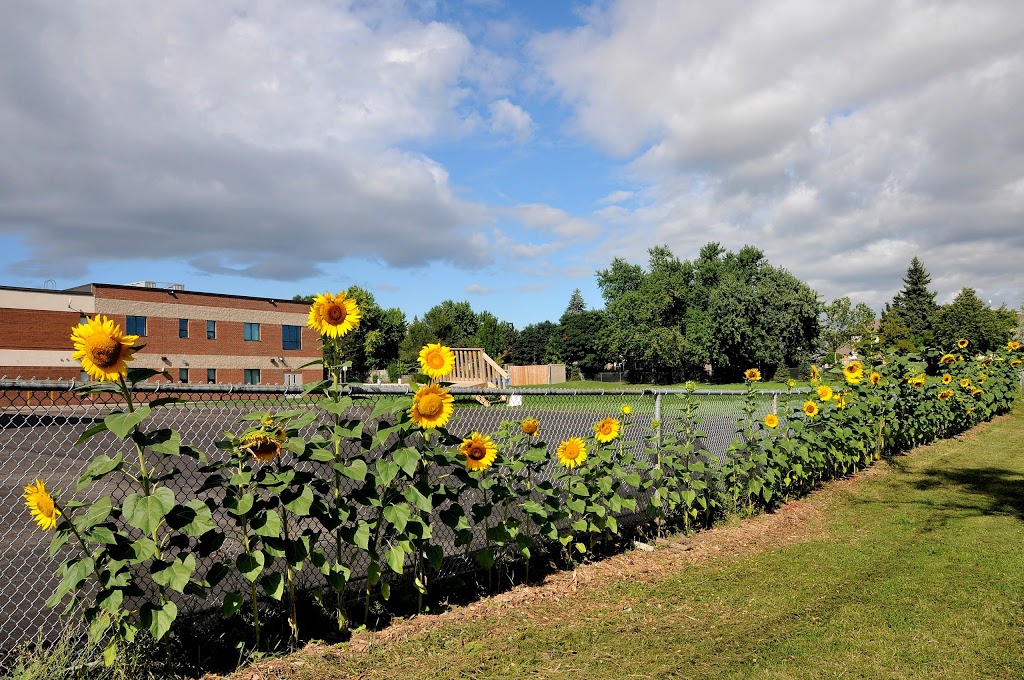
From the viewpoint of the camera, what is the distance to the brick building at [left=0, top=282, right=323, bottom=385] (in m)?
30.1

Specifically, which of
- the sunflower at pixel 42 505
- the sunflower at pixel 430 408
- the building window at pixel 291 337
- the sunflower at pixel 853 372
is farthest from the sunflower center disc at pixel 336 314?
the building window at pixel 291 337

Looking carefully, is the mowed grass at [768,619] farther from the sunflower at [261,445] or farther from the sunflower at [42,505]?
the sunflower at [42,505]

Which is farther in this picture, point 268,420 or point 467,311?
point 467,311

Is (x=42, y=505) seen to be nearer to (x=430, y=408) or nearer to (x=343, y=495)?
(x=343, y=495)

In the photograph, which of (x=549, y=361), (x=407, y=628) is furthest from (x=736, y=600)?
(x=549, y=361)

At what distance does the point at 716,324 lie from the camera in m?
52.5

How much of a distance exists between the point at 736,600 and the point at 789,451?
2.79 meters

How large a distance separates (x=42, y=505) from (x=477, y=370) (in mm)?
19318

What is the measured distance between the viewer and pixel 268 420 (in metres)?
3.09

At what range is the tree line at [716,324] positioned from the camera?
48.8 metres

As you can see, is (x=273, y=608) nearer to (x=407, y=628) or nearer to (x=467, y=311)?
(x=407, y=628)

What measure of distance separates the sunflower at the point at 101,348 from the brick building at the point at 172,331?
2399 cm

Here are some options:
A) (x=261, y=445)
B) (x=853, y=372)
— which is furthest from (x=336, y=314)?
(x=853, y=372)

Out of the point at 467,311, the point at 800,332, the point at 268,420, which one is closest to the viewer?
the point at 268,420
